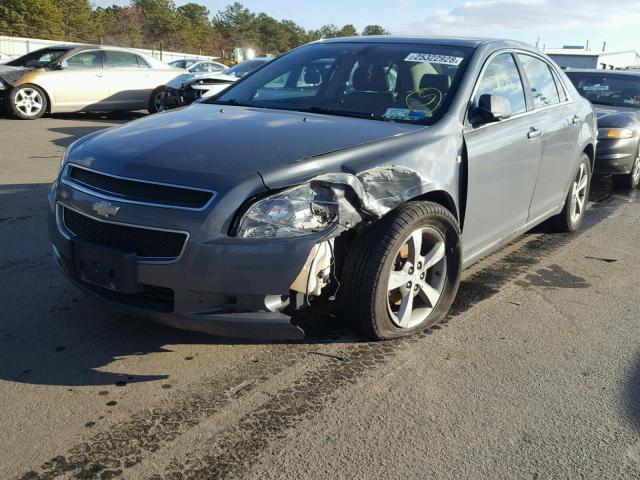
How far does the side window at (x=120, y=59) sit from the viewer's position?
13.5 m

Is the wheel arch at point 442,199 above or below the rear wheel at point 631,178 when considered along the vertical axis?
above

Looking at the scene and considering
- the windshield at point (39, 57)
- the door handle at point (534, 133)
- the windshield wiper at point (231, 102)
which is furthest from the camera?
the windshield at point (39, 57)

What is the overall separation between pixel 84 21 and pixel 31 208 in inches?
1836

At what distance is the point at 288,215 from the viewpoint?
288 cm

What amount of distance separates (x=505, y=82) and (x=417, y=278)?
1823 millimetres

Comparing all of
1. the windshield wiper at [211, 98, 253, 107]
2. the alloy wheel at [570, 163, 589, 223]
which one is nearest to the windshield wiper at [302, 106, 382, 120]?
the windshield wiper at [211, 98, 253, 107]

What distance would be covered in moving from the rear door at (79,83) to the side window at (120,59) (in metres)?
0.20

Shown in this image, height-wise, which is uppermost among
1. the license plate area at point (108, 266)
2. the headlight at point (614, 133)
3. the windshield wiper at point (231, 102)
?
the windshield wiper at point (231, 102)

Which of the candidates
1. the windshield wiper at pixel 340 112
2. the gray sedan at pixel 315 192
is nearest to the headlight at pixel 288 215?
the gray sedan at pixel 315 192

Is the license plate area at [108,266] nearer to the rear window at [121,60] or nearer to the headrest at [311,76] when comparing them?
the headrest at [311,76]

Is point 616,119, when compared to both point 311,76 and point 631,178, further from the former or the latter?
point 311,76

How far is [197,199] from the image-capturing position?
2.83 m

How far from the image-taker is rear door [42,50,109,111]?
12.8 metres

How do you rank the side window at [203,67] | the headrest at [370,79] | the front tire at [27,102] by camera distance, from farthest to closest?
1. the side window at [203,67]
2. the front tire at [27,102]
3. the headrest at [370,79]
